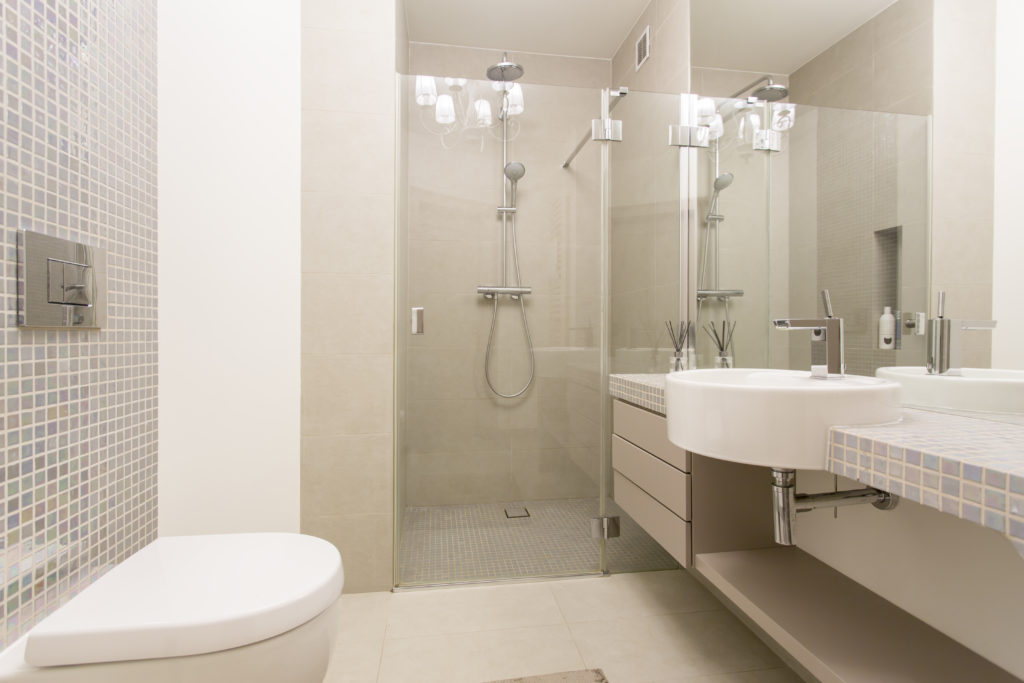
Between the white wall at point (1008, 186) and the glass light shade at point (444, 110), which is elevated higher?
the glass light shade at point (444, 110)

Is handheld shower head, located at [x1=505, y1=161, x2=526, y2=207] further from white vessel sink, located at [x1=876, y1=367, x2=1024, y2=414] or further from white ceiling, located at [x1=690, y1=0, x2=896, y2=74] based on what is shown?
white vessel sink, located at [x1=876, y1=367, x2=1024, y2=414]

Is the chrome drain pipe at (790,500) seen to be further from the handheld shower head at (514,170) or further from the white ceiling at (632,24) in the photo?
the handheld shower head at (514,170)

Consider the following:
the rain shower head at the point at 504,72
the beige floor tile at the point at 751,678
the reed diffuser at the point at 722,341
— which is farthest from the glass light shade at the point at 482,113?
the beige floor tile at the point at 751,678

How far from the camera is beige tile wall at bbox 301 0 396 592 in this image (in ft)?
5.78

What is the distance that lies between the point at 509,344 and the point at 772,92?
1275 mm

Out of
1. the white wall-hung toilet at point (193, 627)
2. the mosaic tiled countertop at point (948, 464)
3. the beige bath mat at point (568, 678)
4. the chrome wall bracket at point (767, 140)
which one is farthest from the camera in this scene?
the chrome wall bracket at point (767, 140)

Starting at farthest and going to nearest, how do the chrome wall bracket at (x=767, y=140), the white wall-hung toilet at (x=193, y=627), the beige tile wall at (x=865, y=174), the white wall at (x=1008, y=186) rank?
1. the chrome wall bracket at (x=767, y=140)
2. the beige tile wall at (x=865, y=174)
3. the white wall at (x=1008, y=186)
4. the white wall-hung toilet at (x=193, y=627)

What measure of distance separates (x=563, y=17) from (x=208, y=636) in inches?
109

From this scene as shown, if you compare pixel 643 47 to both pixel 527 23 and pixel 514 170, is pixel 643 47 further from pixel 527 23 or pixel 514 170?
pixel 514 170

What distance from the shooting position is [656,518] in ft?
5.32

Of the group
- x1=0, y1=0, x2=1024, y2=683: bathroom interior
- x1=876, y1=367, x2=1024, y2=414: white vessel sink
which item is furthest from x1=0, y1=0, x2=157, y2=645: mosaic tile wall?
x1=876, y1=367, x2=1024, y2=414: white vessel sink

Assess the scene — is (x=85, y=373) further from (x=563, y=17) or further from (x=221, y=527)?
(x=563, y=17)

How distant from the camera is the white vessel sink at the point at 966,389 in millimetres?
990

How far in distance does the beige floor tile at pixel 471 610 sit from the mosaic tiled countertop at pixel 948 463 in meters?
1.19
